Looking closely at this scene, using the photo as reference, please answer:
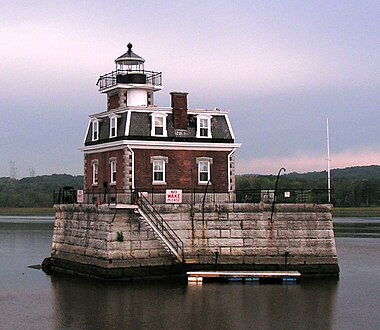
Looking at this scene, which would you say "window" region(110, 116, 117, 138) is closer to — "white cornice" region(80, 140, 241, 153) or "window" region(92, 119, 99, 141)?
"white cornice" region(80, 140, 241, 153)

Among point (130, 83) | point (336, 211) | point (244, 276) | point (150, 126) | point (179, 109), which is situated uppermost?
point (130, 83)

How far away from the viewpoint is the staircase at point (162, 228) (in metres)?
37.2

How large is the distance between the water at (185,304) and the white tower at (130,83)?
1150 cm

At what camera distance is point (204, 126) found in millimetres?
43062

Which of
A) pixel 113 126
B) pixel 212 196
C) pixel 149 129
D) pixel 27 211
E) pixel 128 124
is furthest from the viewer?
pixel 27 211

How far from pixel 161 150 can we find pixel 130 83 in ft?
20.4

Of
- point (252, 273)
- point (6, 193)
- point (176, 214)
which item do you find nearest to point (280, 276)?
point (252, 273)

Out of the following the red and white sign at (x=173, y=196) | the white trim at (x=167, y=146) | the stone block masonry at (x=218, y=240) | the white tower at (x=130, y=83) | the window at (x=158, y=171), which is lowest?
the stone block masonry at (x=218, y=240)

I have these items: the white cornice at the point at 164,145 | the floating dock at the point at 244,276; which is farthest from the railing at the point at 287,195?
the floating dock at the point at 244,276

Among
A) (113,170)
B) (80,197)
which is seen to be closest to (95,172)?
(80,197)

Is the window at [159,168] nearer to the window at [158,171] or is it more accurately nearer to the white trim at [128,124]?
the window at [158,171]

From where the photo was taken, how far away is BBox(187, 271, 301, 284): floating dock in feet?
121

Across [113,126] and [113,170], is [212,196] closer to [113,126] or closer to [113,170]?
[113,170]

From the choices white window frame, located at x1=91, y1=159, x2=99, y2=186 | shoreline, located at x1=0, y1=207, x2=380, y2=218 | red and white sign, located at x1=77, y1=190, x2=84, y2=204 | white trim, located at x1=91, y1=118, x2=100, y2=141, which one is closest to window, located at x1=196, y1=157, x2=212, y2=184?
white window frame, located at x1=91, y1=159, x2=99, y2=186
